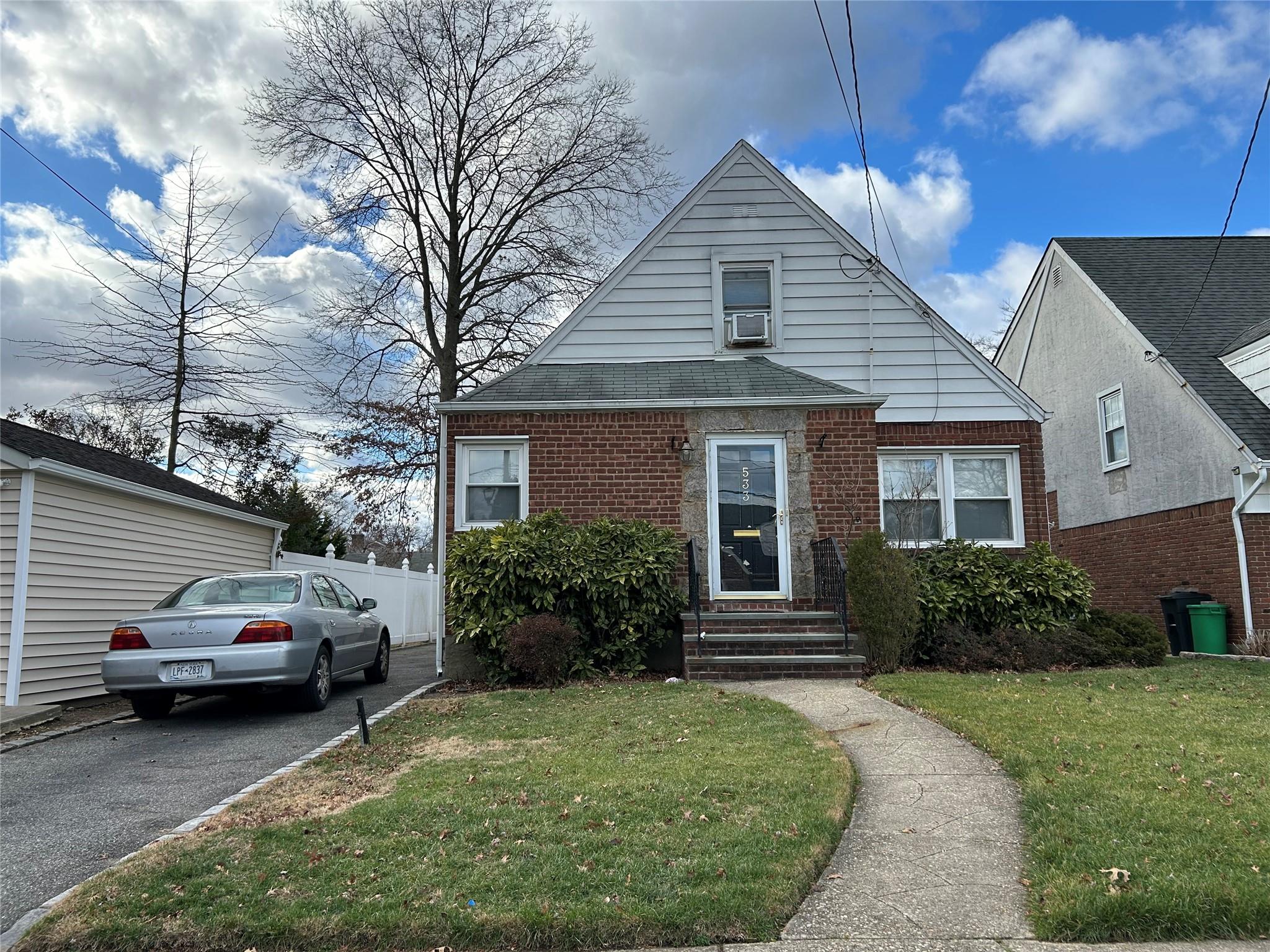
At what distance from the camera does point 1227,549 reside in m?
12.6

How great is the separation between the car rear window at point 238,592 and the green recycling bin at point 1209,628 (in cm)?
1248

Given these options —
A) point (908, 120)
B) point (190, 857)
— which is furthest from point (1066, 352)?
point (190, 857)

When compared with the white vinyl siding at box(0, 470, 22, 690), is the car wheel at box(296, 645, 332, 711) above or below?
below

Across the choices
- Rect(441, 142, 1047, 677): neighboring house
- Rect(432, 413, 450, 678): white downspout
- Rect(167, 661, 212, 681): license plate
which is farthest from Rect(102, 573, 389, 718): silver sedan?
Rect(441, 142, 1047, 677): neighboring house

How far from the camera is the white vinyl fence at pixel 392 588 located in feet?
50.0

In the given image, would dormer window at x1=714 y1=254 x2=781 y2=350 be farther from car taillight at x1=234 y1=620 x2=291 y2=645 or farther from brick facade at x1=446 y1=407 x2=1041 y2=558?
car taillight at x1=234 y1=620 x2=291 y2=645

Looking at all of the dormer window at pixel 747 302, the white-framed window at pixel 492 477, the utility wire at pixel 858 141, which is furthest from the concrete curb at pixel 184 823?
the utility wire at pixel 858 141

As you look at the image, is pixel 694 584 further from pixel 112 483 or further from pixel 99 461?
pixel 99 461

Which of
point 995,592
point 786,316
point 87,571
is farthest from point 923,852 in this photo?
point 786,316

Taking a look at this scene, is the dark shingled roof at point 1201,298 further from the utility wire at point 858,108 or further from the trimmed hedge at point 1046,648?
the utility wire at point 858,108

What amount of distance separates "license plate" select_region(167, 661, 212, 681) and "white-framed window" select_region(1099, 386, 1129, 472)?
48.1 feet

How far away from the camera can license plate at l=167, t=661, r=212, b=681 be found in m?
7.76

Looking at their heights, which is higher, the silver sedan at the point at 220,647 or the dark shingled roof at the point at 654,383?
the dark shingled roof at the point at 654,383

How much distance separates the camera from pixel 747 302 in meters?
12.9
